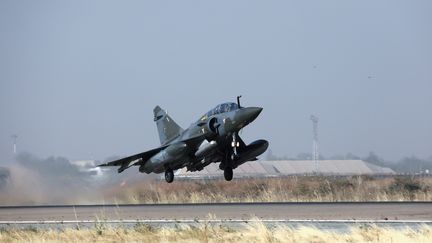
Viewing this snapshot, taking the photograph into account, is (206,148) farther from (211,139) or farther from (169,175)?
(169,175)

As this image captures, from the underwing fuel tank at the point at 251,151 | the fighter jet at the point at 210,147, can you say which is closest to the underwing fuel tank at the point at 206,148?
the fighter jet at the point at 210,147

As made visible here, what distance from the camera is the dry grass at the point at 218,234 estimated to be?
58.4 ft

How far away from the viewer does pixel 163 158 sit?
3722 centimetres

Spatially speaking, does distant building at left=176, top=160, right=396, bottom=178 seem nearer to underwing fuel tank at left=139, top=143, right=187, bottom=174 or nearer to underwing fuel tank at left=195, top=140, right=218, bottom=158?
underwing fuel tank at left=139, top=143, right=187, bottom=174

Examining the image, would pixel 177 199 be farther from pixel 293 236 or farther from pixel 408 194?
pixel 293 236

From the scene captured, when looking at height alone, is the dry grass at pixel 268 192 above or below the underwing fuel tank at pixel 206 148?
below

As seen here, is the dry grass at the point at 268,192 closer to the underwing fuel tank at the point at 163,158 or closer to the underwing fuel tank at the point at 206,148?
the underwing fuel tank at the point at 163,158

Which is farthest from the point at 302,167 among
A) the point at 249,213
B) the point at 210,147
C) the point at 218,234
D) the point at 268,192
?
the point at 218,234

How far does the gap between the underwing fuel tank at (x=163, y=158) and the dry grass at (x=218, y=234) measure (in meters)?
15.0

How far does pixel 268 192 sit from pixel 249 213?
14.0 meters

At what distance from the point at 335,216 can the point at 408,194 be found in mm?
12240

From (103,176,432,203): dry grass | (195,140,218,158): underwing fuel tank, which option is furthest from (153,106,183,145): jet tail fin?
(195,140,218,158): underwing fuel tank

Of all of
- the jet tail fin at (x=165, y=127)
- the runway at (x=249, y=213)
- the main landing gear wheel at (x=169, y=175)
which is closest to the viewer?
the runway at (x=249, y=213)

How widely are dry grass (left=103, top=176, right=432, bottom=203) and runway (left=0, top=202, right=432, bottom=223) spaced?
22.1ft
